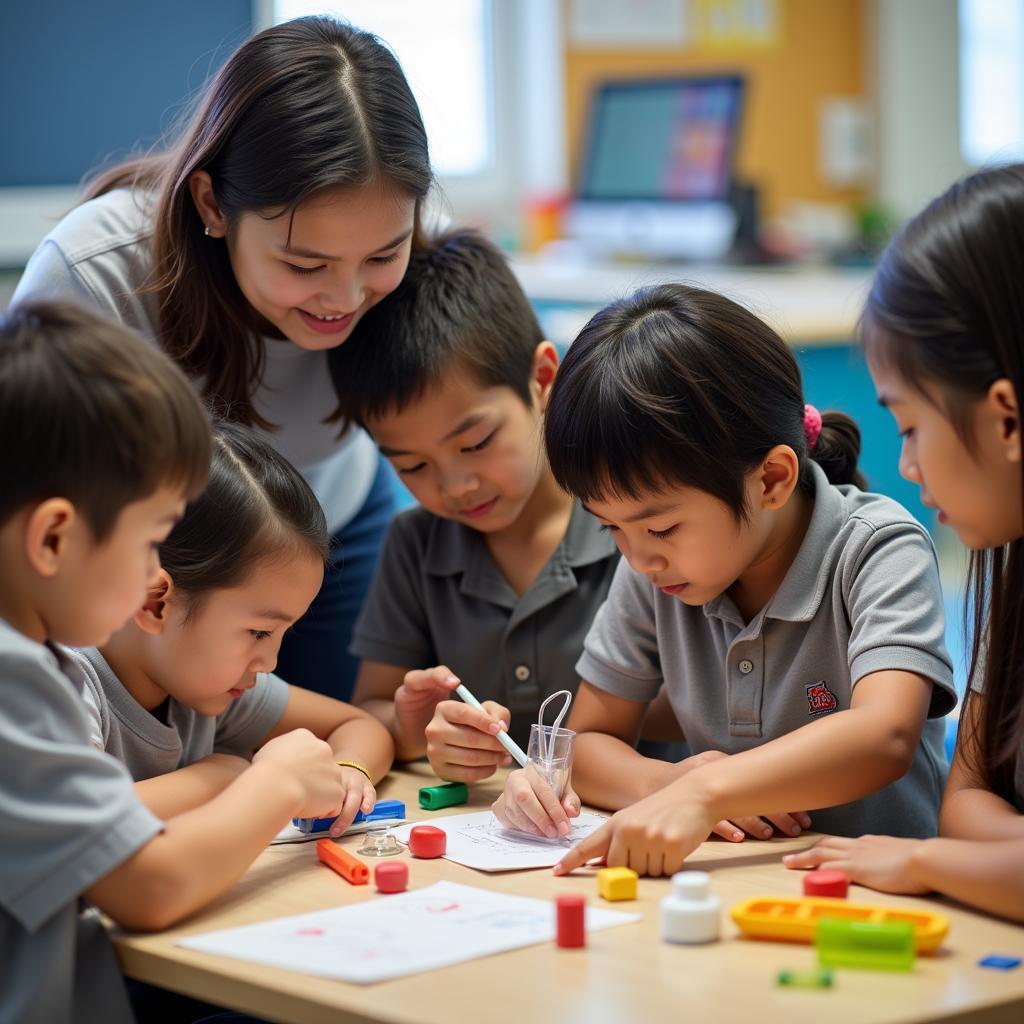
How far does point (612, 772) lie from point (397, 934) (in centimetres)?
41

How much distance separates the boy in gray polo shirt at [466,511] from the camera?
Result: 5.34ft

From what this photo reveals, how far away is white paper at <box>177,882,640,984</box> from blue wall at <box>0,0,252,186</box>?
8.68 feet

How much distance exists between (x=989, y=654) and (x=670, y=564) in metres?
0.29

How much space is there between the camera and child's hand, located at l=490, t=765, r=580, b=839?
4.16 feet

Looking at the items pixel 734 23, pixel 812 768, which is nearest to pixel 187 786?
pixel 812 768

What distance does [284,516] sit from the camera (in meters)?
1.36

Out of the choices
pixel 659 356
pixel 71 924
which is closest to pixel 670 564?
pixel 659 356

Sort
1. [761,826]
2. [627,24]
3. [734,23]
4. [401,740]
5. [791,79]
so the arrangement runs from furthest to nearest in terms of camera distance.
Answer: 1. [791,79]
2. [734,23]
3. [627,24]
4. [401,740]
5. [761,826]

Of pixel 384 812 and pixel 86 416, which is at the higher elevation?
pixel 86 416

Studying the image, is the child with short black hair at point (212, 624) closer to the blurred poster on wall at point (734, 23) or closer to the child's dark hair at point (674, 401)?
the child's dark hair at point (674, 401)

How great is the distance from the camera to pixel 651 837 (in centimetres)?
115

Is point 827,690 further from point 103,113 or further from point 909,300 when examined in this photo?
point 103,113

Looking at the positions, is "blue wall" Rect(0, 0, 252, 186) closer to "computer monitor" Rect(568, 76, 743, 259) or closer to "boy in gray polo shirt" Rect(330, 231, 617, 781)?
"computer monitor" Rect(568, 76, 743, 259)

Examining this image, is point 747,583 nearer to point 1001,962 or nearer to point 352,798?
point 352,798
